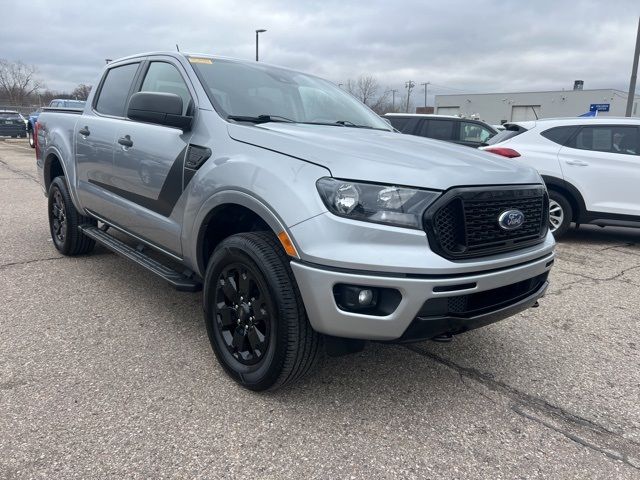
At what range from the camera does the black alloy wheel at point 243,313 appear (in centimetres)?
266

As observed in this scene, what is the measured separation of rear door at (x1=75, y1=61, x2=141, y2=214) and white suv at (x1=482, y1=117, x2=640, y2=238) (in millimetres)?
4833

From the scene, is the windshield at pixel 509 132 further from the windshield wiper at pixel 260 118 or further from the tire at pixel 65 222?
the tire at pixel 65 222

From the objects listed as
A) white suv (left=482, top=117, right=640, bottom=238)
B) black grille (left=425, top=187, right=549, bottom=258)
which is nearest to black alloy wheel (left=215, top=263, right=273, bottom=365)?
black grille (left=425, top=187, right=549, bottom=258)

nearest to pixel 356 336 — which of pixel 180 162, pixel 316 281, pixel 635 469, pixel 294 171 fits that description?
pixel 316 281

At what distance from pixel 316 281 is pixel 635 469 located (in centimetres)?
164

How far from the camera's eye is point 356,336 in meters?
2.39

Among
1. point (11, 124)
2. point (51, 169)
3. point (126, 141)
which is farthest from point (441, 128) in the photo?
point (11, 124)

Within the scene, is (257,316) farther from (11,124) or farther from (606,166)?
(11,124)

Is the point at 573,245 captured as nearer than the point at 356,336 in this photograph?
No

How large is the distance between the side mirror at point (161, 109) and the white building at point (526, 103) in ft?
172

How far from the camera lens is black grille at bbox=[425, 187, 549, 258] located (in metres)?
2.36

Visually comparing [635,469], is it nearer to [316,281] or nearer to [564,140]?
[316,281]

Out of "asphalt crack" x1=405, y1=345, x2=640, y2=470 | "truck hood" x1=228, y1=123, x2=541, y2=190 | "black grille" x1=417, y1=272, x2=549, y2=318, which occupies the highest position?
"truck hood" x1=228, y1=123, x2=541, y2=190

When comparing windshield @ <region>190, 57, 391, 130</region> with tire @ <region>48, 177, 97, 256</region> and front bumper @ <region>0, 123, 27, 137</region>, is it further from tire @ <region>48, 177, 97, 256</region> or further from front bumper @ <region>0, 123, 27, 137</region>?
front bumper @ <region>0, 123, 27, 137</region>
